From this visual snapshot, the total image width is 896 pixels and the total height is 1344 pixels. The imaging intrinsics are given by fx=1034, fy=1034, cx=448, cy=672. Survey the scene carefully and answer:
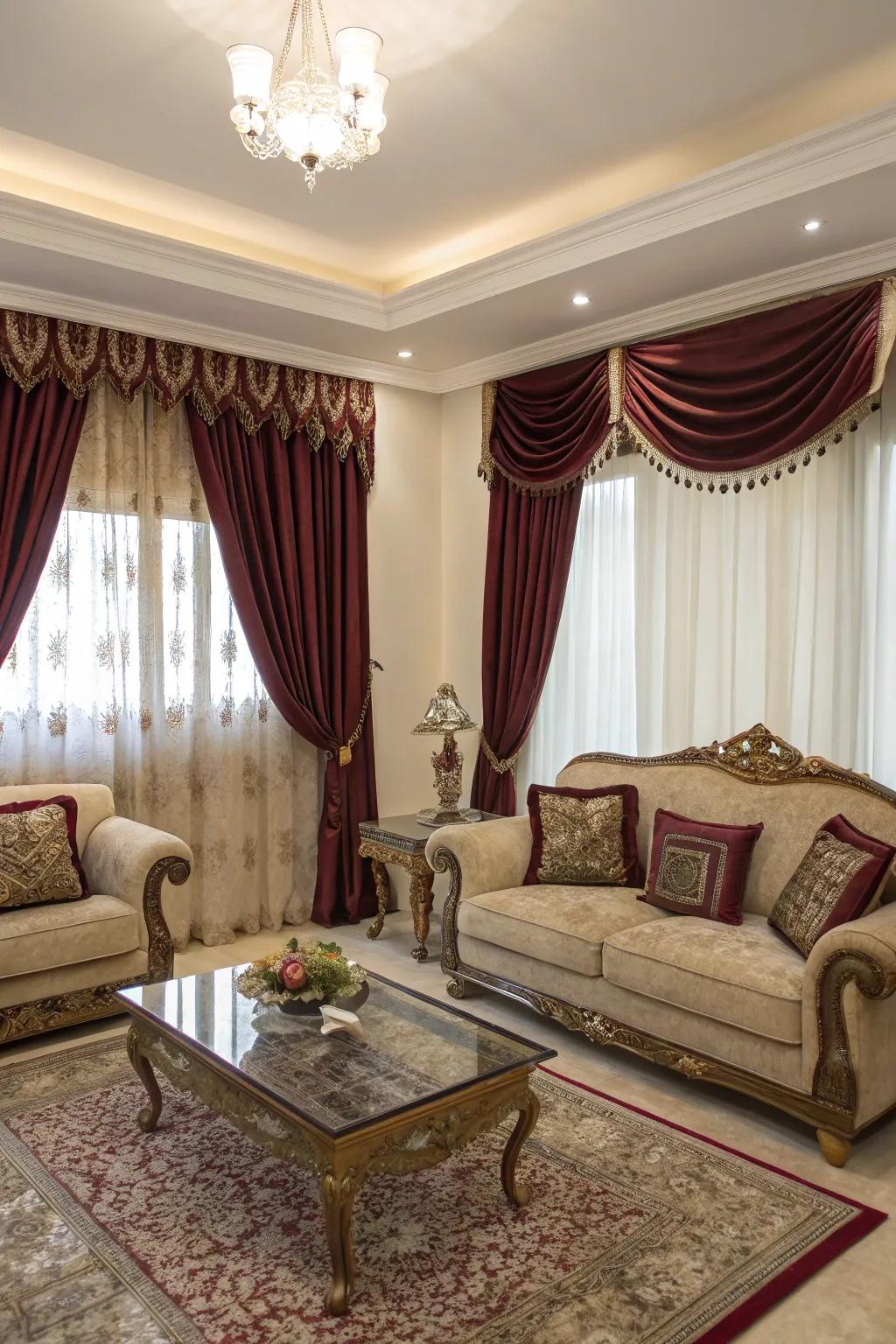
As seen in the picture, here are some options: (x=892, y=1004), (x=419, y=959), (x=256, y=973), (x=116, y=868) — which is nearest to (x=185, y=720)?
(x=116, y=868)

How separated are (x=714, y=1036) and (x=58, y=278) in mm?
3589

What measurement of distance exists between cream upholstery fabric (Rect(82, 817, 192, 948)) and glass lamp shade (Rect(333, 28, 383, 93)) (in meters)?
2.61

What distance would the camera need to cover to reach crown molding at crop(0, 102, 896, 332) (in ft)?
10.3

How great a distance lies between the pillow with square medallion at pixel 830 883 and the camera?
3.05 m

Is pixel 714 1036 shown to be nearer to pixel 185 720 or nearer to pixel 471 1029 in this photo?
pixel 471 1029

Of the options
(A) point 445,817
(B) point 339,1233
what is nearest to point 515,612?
(A) point 445,817

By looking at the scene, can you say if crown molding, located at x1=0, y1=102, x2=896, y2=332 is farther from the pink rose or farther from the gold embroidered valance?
the pink rose

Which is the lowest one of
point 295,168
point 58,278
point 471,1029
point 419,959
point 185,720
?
point 419,959

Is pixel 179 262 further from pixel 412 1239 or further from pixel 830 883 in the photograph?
pixel 412 1239

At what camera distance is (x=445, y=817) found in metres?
4.83

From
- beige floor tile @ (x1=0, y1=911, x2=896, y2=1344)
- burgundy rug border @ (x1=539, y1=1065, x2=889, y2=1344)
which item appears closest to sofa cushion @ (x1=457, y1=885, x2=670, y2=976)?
beige floor tile @ (x1=0, y1=911, x2=896, y2=1344)

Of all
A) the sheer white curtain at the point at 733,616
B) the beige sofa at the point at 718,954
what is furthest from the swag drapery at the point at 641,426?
the beige sofa at the point at 718,954

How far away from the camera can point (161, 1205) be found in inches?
102

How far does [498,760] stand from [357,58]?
3.39 metres
